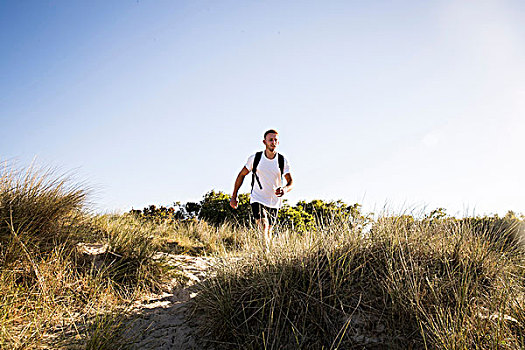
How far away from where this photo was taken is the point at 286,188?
18.4 feet

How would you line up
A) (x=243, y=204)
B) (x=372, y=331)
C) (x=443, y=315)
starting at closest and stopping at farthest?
(x=443, y=315) → (x=372, y=331) → (x=243, y=204)

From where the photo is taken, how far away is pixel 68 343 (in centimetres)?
288

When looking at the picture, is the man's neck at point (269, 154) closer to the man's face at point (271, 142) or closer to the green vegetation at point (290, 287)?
the man's face at point (271, 142)

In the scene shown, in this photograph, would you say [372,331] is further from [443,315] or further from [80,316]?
[80,316]

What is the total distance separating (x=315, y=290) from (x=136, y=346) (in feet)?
6.19

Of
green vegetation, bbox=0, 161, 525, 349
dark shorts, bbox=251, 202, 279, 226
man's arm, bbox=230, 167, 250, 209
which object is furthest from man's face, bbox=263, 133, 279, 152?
green vegetation, bbox=0, 161, 525, 349

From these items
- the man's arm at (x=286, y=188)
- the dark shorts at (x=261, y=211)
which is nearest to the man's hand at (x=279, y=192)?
the man's arm at (x=286, y=188)

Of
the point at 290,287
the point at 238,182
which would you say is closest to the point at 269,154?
the point at 238,182

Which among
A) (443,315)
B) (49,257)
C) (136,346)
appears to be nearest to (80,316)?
(136,346)

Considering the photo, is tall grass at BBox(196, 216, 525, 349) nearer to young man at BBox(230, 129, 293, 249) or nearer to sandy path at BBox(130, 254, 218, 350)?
sandy path at BBox(130, 254, 218, 350)

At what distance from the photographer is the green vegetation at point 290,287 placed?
2.78 meters

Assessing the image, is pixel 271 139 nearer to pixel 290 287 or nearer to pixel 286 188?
pixel 286 188

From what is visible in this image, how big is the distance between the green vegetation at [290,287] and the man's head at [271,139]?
6.11ft

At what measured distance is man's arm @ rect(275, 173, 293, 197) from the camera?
5340 mm
